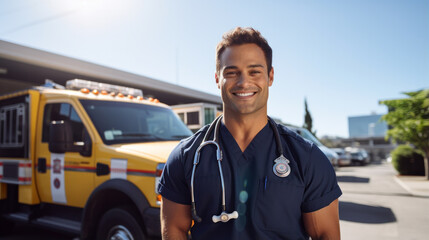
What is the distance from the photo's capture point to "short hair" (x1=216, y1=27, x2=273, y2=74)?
1.82 meters

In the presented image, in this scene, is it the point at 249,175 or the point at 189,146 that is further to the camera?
the point at 189,146

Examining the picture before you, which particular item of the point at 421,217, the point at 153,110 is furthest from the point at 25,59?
the point at 421,217

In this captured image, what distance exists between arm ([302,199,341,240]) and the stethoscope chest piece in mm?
236

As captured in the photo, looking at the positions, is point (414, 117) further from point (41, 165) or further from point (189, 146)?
point (189, 146)

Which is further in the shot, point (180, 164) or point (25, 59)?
point (25, 59)

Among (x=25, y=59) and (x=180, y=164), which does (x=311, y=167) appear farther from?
(x=25, y=59)

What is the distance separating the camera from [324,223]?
1710 millimetres

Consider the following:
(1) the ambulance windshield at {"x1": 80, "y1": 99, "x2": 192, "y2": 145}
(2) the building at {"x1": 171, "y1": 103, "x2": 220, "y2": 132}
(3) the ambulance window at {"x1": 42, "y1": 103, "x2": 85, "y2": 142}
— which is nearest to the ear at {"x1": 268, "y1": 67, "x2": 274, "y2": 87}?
(1) the ambulance windshield at {"x1": 80, "y1": 99, "x2": 192, "y2": 145}

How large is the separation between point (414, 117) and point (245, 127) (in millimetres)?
16129

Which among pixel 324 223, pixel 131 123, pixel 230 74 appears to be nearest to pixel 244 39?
pixel 230 74

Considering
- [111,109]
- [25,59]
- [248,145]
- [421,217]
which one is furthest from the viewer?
[25,59]

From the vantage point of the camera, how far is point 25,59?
47.0ft

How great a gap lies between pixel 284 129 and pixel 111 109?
11.4 feet

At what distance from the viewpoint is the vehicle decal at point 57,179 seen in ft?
15.5
